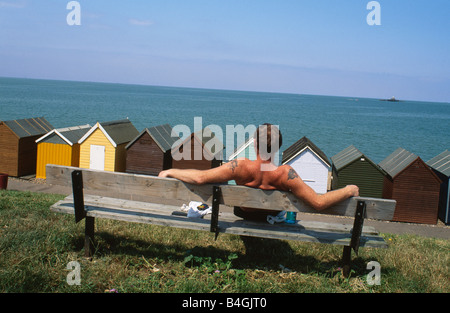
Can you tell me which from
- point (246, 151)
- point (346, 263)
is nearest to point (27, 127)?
point (246, 151)

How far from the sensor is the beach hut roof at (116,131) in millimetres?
14781

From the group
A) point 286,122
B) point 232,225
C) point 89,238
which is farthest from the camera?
point 286,122

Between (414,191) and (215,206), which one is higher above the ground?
(215,206)

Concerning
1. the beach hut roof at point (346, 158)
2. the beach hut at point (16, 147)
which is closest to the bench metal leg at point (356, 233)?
the beach hut roof at point (346, 158)

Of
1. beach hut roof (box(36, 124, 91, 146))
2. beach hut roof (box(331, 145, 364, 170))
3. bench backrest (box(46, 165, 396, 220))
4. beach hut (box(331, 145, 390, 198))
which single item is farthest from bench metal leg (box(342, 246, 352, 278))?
beach hut roof (box(36, 124, 91, 146))

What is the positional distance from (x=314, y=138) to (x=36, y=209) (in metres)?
42.3

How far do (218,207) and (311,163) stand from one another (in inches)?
390

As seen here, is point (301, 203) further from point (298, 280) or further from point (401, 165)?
point (401, 165)

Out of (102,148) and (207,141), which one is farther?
(102,148)

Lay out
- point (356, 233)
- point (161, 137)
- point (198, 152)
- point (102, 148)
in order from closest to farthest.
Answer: point (356, 233)
point (198, 152)
point (161, 137)
point (102, 148)

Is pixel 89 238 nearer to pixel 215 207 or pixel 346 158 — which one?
pixel 215 207

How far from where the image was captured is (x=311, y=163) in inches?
535

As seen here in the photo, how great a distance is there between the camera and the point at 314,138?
4641 centimetres

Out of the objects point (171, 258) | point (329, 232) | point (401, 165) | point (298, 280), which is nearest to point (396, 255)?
point (329, 232)
